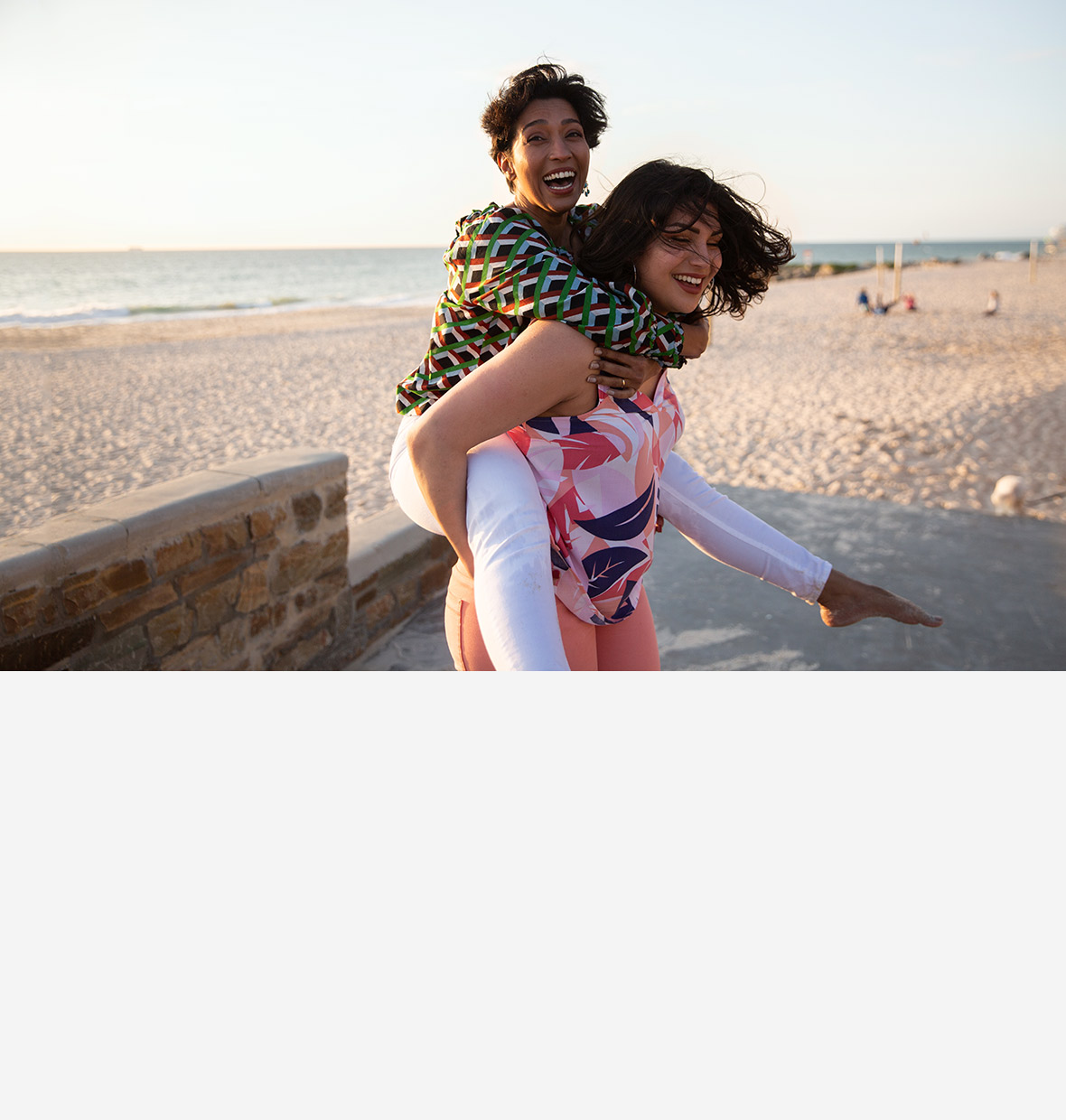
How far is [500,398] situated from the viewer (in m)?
1.11

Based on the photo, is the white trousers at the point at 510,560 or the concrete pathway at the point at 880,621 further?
the concrete pathway at the point at 880,621

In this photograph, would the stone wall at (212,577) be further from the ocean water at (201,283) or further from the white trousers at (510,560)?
the ocean water at (201,283)

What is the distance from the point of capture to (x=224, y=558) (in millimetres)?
2568

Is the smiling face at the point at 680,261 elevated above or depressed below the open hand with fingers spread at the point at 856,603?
above

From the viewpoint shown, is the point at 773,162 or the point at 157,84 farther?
the point at 157,84

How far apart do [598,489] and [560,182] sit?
0.57m

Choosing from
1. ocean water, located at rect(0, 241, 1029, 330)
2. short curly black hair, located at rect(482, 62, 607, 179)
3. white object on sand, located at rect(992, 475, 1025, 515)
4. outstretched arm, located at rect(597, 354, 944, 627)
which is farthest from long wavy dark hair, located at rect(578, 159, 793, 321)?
ocean water, located at rect(0, 241, 1029, 330)

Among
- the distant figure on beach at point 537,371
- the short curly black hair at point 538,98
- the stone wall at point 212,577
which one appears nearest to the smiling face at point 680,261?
the distant figure on beach at point 537,371

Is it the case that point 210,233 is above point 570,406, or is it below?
above

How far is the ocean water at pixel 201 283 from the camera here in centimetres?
2362

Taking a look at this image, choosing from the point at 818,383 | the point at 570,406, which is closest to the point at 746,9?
the point at 570,406

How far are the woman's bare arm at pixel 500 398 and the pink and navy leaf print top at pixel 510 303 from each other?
4cm
